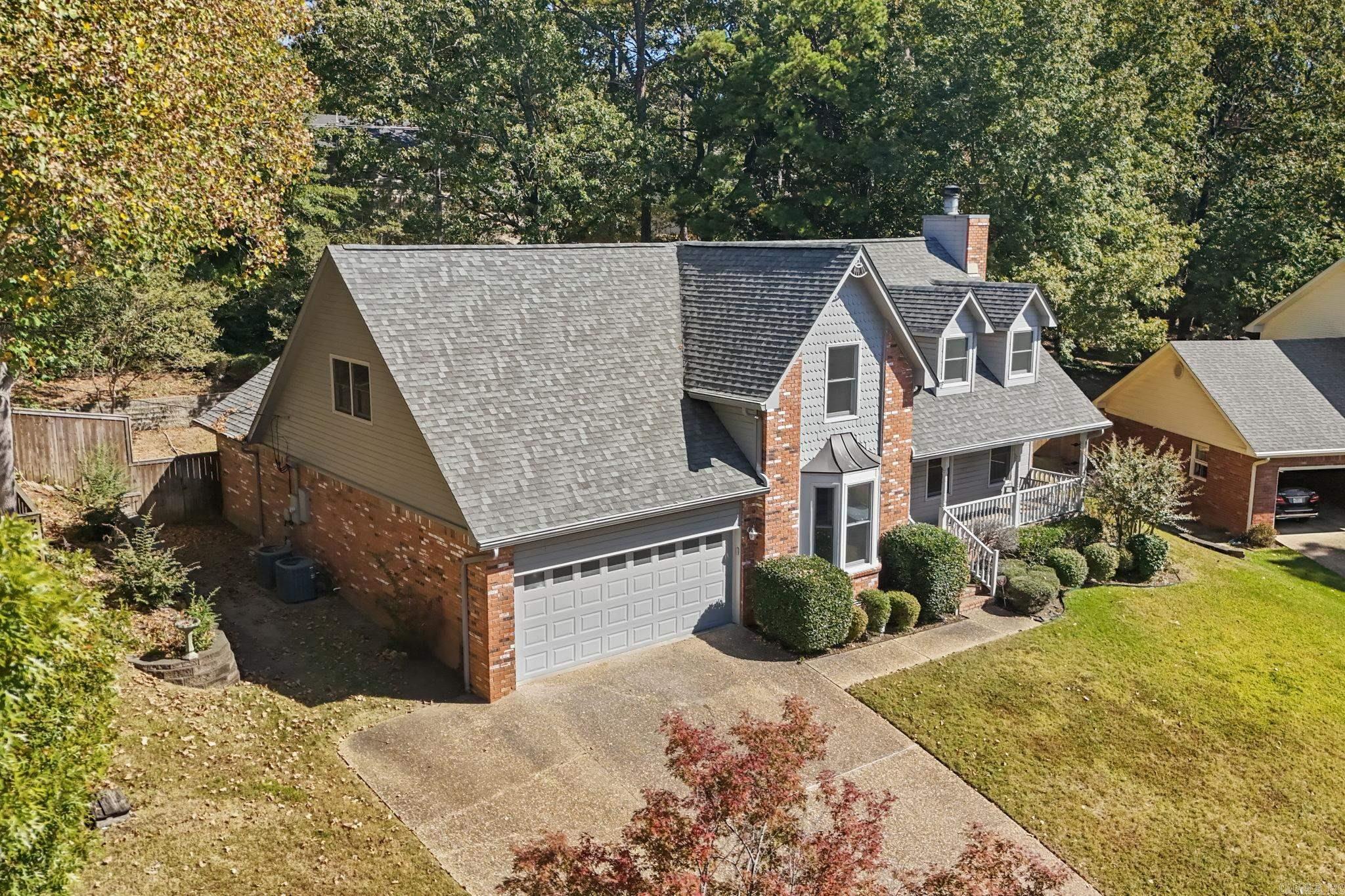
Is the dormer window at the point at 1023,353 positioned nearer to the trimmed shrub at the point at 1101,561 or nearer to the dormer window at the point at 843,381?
the trimmed shrub at the point at 1101,561

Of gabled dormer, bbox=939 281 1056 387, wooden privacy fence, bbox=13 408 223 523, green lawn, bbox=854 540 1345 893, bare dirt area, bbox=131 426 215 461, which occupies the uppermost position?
Result: gabled dormer, bbox=939 281 1056 387

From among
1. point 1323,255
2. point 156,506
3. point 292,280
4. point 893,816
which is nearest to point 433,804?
point 893,816

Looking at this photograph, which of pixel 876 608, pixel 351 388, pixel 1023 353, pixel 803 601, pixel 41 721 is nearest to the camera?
pixel 41 721

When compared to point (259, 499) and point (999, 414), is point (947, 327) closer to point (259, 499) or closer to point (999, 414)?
point (999, 414)

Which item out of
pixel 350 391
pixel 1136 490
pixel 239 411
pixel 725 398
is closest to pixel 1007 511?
pixel 1136 490

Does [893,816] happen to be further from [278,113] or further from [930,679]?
[278,113]

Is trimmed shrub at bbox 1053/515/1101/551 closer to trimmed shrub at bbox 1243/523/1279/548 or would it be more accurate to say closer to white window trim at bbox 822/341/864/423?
trimmed shrub at bbox 1243/523/1279/548

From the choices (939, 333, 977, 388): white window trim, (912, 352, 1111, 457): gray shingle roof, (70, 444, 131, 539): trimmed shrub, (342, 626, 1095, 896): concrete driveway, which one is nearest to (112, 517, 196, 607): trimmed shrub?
(70, 444, 131, 539): trimmed shrub
